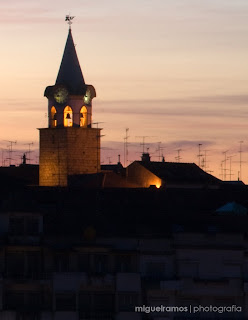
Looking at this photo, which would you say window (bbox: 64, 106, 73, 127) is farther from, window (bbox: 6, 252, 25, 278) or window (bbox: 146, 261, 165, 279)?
window (bbox: 6, 252, 25, 278)

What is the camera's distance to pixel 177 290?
308 ft

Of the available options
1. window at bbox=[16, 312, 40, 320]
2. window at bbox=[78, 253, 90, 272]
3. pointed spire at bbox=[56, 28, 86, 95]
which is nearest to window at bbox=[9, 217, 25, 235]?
window at bbox=[78, 253, 90, 272]

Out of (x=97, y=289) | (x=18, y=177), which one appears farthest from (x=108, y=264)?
(x=18, y=177)

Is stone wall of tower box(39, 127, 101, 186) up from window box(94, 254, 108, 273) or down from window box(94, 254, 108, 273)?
up

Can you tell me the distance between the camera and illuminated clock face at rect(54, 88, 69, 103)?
16475cm

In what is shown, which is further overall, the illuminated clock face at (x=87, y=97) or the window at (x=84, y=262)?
the illuminated clock face at (x=87, y=97)

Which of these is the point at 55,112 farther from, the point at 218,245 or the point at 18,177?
the point at 218,245

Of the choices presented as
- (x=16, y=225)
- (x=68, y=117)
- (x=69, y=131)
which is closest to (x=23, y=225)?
(x=16, y=225)

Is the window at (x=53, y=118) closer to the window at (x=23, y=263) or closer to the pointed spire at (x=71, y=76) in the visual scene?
the pointed spire at (x=71, y=76)

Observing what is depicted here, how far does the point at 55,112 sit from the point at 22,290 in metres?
74.7

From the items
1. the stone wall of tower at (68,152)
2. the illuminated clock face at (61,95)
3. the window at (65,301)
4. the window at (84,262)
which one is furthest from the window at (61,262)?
the illuminated clock face at (61,95)

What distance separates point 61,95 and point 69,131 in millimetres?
3799

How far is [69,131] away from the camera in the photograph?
167250 millimetres

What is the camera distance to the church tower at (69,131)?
165 m
